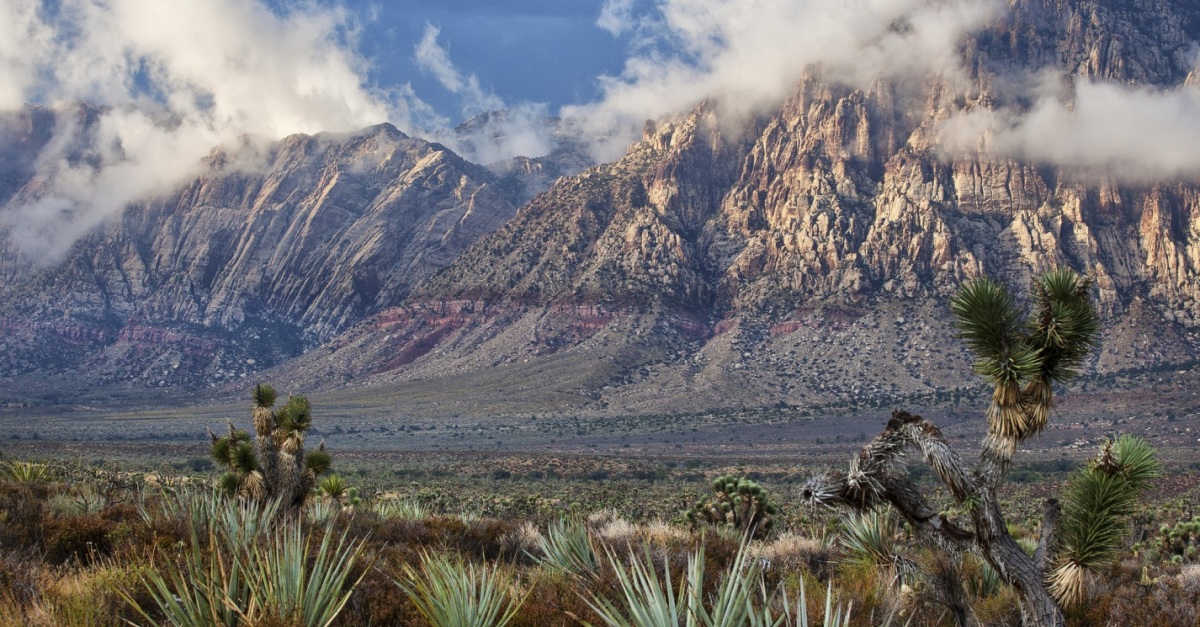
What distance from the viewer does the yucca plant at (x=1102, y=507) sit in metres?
6.47

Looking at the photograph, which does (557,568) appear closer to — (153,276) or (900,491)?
(900,491)

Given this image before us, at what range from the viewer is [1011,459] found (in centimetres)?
696

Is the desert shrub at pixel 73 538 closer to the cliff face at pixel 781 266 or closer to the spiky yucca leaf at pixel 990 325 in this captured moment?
the spiky yucca leaf at pixel 990 325

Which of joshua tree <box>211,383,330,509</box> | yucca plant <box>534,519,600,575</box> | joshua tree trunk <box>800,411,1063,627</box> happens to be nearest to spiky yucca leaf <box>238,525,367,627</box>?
yucca plant <box>534,519,600,575</box>

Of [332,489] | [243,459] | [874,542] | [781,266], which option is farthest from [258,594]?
[781,266]

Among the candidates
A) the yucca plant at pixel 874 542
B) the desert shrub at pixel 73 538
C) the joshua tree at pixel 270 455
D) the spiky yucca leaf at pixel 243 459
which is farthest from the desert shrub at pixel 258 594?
the spiky yucca leaf at pixel 243 459

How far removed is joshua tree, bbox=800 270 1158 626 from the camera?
6535 millimetres

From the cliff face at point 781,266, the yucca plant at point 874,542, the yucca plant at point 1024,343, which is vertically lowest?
the yucca plant at point 874,542

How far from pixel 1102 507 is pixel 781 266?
400ft

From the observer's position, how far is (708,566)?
9.83m

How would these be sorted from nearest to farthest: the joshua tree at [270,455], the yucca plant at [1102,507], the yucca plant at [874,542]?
the yucca plant at [1102,507]
the yucca plant at [874,542]
the joshua tree at [270,455]

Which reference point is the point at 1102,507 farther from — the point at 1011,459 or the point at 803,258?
the point at 803,258

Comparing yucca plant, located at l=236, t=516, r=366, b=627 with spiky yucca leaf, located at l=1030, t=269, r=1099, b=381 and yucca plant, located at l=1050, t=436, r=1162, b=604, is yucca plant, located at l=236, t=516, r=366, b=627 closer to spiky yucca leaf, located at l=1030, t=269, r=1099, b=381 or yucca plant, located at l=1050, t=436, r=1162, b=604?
yucca plant, located at l=1050, t=436, r=1162, b=604

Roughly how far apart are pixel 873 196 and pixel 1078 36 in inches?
2244
